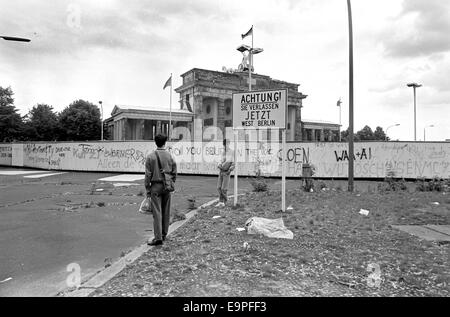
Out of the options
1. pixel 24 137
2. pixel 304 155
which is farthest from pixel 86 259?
pixel 24 137

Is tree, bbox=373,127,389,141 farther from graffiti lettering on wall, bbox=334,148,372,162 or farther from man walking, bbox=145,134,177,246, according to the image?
man walking, bbox=145,134,177,246

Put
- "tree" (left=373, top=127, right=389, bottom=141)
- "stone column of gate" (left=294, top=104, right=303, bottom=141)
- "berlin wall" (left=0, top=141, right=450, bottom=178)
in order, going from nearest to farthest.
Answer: "berlin wall" (left=0, top=141, right=450, bottom=178) → "stone column of gate" (left=294, top=104, right=303, bottom=141) → "tree" (left=373, top=127, right=389, bottom=141)

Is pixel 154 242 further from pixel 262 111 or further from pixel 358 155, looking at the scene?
pixel 358 155

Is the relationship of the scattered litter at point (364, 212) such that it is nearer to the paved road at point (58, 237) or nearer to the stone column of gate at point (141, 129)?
the paved road at point (58, 237)

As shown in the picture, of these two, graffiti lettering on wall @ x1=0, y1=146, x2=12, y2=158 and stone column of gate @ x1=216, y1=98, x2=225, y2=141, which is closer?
graffiti lettering on wall @ x1=0, y1=146, x2=12, y2=158

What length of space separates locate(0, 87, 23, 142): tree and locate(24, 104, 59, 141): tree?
4036 millimetres

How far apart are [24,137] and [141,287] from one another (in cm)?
5974

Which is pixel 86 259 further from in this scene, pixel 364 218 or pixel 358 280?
pixel 364 218

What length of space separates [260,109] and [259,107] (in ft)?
0.20

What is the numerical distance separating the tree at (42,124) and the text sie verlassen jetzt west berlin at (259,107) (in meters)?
57.0

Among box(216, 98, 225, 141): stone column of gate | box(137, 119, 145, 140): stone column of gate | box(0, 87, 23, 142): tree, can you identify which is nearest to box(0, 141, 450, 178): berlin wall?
box(137, 119, 145, 140): stone column of gate

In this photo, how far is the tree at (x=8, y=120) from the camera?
167 ft

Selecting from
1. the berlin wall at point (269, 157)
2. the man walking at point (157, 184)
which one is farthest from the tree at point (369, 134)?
the man walking at point (157, 184)

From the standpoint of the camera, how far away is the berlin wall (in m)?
20.6
